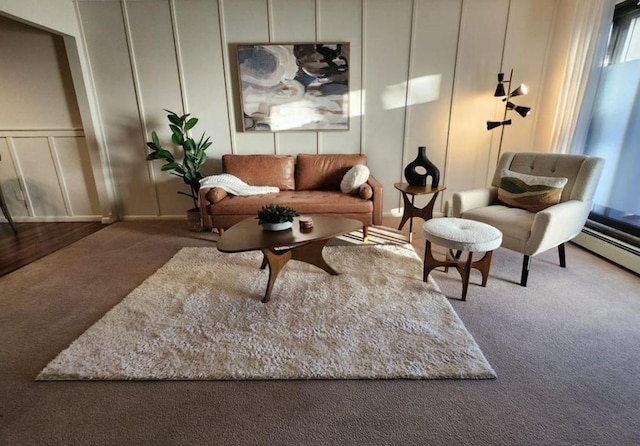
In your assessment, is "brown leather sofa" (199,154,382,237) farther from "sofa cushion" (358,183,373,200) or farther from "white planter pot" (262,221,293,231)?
"white planter pot" (262,221,293,231)

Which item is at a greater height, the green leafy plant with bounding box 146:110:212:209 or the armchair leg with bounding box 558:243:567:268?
the green leafy plant with bounding box 146:110:212:209

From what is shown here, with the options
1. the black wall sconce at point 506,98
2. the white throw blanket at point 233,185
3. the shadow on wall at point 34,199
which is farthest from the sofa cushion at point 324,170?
the shadow on wall at point 34,199

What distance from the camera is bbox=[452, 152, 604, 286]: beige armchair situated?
2.20 metres

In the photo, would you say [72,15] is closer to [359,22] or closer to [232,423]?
[359,22]

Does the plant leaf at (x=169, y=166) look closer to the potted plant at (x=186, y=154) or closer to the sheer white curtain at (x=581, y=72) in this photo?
the potted plant at (x=186, y=154)

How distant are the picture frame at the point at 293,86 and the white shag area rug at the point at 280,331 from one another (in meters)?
1.99

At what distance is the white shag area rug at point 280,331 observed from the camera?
4.96 feet

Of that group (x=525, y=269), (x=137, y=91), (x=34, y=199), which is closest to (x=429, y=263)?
(x=525, y=269)

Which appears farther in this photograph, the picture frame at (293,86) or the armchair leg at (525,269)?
the picture frame at (293,86)

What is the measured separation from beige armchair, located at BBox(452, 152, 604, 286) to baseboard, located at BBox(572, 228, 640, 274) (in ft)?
1.40

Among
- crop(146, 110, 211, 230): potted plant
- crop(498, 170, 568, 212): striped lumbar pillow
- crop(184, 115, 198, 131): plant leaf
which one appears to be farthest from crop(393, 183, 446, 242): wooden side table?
crop(184, 115, 198, 131): plant leaf

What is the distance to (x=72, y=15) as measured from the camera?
11.2 ft

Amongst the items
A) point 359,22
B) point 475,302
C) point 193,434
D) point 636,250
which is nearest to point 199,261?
point 193,434

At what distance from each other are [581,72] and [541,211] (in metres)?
1.83
